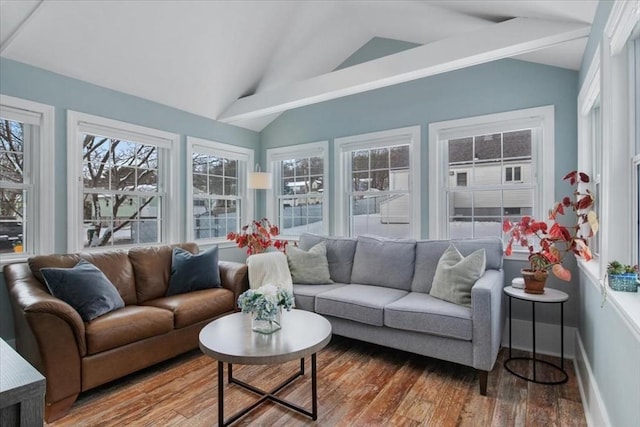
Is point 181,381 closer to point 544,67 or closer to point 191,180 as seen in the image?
point 191,180

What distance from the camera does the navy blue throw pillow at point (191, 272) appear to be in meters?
3.26

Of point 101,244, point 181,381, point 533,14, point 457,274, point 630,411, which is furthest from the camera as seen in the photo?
point 101,244

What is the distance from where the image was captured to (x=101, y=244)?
11.6 feet

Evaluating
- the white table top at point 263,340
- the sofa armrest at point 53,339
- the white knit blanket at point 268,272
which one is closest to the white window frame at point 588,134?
the white table top at point 263,340

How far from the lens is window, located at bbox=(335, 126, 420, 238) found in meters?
3.83

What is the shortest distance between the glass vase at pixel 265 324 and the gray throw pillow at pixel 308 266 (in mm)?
1324

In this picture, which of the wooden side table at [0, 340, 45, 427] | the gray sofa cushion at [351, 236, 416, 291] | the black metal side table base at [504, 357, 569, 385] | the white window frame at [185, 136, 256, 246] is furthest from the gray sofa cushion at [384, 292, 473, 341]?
the white window frame at [185, 136, 256, 246]

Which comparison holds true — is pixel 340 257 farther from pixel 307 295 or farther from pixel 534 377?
pixel 534 377

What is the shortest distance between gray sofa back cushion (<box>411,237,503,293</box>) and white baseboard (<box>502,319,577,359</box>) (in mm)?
632

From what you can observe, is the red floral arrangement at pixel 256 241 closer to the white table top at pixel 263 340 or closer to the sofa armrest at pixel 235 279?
the sofa armrest at pixel 235 279

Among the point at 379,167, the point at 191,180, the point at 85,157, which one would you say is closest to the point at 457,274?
the point at 379,167

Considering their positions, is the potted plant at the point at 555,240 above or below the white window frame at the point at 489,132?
below

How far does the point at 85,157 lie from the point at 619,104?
4.11m

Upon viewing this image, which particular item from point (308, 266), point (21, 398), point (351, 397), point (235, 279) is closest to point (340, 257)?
point (308, 266)
